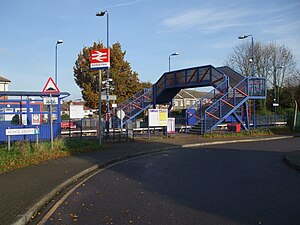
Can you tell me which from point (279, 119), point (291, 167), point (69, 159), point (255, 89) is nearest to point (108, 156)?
point (69, 159)

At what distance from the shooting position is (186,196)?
759cm

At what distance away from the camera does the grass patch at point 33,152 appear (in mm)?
11723

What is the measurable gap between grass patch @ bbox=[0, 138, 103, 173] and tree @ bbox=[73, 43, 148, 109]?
26.5 metres

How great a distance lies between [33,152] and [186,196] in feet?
26.2

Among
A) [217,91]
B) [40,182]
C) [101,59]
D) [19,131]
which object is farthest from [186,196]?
[217,91]

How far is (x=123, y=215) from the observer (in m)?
6.16

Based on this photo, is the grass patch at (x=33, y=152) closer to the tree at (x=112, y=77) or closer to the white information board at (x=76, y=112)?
the white information board at (x=76, y=112)

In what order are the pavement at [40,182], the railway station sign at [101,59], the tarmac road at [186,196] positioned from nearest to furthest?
the tarmac road at [186,196] → the pavement at [40,182] → the railway station sign at [101,59]

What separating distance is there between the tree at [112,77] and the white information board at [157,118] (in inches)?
755

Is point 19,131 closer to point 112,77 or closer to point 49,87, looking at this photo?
point 49,87

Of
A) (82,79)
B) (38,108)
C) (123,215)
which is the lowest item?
(123,215)

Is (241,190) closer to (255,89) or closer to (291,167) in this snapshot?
(291,167)

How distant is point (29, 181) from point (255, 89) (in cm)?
2367

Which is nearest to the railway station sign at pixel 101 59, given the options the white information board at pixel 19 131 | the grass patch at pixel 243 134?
the white information board at pixel 19 131
